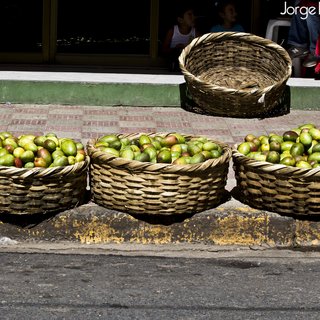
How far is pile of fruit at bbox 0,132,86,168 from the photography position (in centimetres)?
694

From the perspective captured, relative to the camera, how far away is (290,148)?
7410mm

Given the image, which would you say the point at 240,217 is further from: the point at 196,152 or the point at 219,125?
the point at 219,125

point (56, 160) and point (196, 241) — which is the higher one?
point (56, 160)

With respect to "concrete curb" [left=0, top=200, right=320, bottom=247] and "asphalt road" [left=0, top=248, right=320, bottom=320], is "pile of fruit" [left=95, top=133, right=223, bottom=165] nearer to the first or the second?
"concrete curb" [left=0, top=200, right=320, bottom=247]

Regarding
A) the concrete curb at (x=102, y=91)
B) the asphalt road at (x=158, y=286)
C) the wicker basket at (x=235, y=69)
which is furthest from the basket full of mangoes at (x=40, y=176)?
the concrete curb at (x=102, y=91)

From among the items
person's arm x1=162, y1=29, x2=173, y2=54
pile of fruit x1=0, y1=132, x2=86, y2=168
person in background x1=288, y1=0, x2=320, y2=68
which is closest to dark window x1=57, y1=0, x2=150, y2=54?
person's arm x1=162, y1=29, x2=173, y2=54

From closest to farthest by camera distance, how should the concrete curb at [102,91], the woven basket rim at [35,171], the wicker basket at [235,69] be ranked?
the woven basket rim at [35,171] → the wicker basket at [235,69] → the concrete curb at [102,91]

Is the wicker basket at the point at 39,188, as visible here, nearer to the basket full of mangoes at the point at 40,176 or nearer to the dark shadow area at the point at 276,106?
the basket full of mangoes at the point at 40,176

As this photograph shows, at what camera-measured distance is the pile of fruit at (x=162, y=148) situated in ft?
23.1

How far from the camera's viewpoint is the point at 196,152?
23.7 feet

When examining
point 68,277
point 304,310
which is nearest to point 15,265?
point 68,277

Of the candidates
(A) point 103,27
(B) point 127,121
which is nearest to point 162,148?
(B) point 127,121

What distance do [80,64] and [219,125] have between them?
3057 millimetres

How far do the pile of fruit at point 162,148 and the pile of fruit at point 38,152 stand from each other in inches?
8.4
